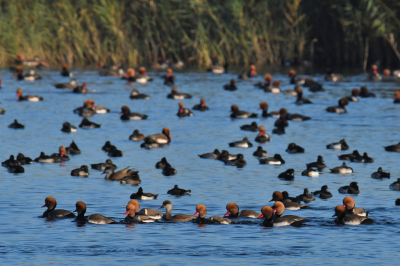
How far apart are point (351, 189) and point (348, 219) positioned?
332cm

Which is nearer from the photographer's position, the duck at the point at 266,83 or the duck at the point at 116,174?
the duck at the point at 116,174

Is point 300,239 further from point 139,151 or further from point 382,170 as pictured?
point 139,151

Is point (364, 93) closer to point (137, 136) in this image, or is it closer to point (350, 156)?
point (137, 136)

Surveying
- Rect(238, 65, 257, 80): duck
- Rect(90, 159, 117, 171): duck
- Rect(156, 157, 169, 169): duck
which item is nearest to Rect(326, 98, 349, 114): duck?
Rect(238, 65, 257, 80): duck

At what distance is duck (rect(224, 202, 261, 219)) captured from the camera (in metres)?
18.9

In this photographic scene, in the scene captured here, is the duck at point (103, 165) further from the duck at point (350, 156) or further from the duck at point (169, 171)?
the duck at point (350, 156)

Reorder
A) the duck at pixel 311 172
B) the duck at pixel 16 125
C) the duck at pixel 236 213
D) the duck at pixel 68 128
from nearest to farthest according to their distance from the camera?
the duck at pixel 236 213 < the duck at pixel 311 172 < the duck at pixel 68 128 < the duck at pixel 16 125

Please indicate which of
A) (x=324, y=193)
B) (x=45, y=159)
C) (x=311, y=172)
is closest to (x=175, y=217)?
(x=324, y=193)

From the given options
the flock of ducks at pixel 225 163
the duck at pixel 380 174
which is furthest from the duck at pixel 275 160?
the duck at pixel 380 174

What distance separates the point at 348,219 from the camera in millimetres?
18688

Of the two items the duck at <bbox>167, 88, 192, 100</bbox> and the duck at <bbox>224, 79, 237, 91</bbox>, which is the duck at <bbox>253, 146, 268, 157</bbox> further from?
the duck at <bbox>224, 79, 237, 91</bbox>

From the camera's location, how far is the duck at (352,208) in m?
Answer: 19.1

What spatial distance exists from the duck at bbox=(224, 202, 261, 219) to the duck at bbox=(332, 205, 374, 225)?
1.91m

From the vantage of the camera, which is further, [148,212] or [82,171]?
[82,171]
